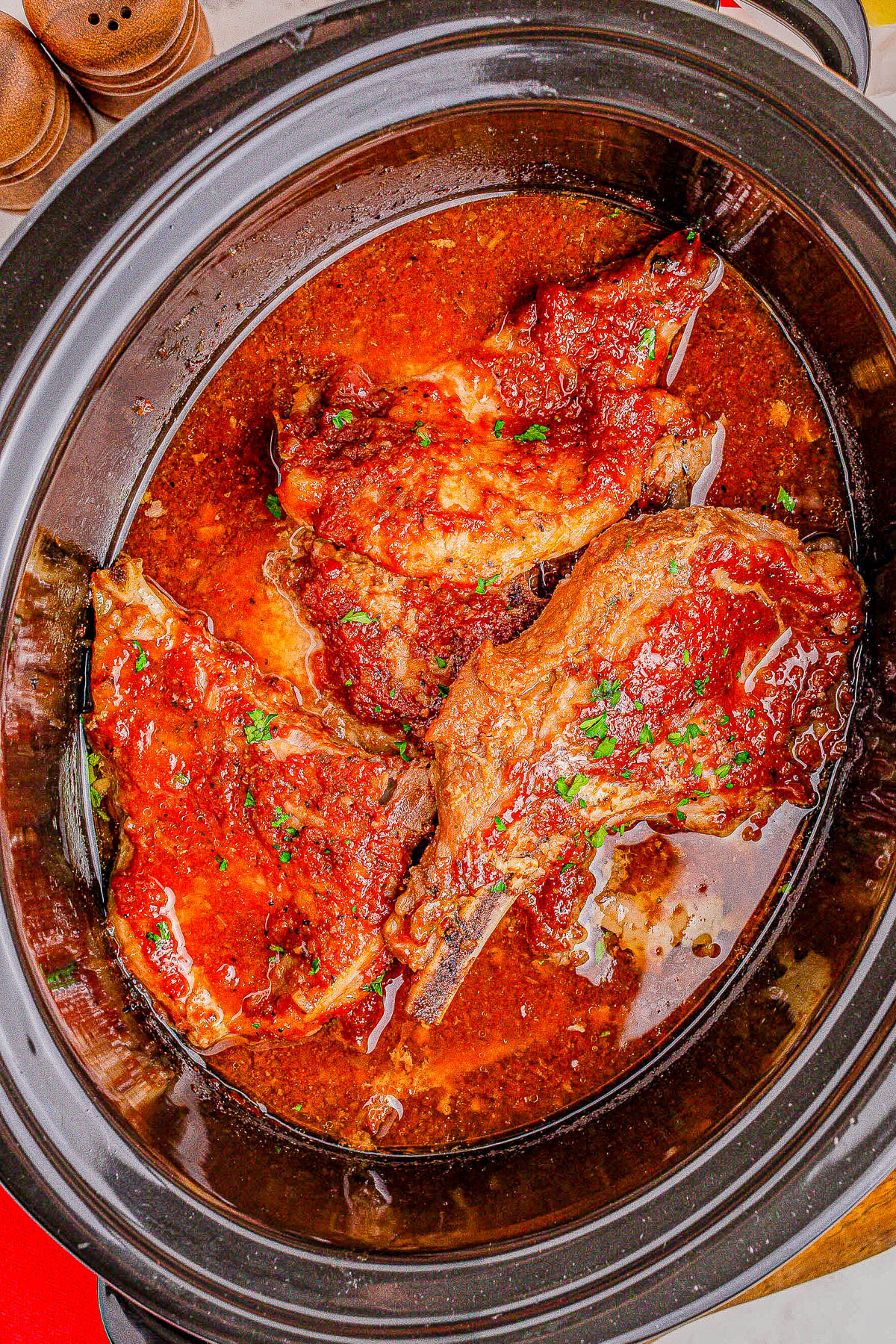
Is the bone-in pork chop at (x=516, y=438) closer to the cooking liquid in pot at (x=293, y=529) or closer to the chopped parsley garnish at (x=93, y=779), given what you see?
the cooking liquid in pot at (x=293, y=529)

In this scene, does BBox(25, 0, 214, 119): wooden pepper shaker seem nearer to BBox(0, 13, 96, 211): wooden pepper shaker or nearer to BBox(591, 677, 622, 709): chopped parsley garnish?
BBox(0, 13, 96, 211): wooden pepper shaker

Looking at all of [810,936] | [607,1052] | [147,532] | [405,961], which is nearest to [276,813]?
[405,961]

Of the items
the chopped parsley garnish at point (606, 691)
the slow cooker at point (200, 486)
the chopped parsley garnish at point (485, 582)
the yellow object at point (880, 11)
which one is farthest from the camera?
the yellow object at point (880, 11)

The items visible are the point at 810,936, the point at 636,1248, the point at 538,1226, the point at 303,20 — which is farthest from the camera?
the point at 810,936

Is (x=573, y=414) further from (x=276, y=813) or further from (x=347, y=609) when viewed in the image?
(x=276, y=813)

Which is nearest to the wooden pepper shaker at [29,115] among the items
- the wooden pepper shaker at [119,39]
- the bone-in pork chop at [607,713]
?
the wooden pepper shaker at [119,39]
